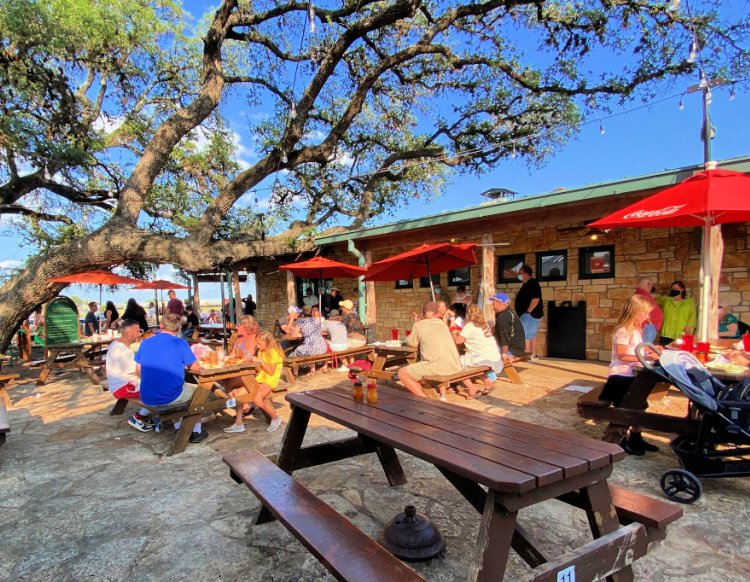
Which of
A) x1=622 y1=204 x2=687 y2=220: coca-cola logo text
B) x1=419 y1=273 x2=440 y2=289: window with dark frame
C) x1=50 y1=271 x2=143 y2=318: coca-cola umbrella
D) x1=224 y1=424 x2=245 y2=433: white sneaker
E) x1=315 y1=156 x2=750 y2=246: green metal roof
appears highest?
x1=315 y1=156 x2=750 y2=246: green metal roof

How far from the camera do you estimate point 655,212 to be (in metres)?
3.63

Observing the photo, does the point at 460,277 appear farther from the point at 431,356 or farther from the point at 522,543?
the point at 522,543

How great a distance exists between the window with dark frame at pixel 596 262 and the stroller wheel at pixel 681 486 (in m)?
5.53

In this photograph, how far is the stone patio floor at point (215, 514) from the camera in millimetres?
2090

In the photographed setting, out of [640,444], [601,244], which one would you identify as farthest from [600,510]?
[601,244]

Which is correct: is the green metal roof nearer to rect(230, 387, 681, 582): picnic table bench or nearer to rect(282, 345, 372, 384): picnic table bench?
rect(282, 345, 372, 384): picnic table bench

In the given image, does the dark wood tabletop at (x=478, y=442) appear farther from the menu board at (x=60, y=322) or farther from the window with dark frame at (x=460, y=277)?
the menu board at (x=60, y=322)

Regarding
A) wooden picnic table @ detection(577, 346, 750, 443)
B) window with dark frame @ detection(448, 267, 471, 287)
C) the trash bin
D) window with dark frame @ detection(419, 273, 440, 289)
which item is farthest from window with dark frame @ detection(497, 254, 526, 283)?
wooden picnic table @ detection(577, 346, 750, 443)

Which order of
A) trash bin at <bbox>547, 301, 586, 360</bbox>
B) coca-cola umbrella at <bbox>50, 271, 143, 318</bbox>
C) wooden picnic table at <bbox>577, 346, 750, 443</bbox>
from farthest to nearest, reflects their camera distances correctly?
coca-cola umbrella at <bbox>50, 271, 143, 318</bbox>
trash bin at <bbox>547, 301, 586, 360</bbox>
wooden picnic table at <bbox>577, 346, 750, 443</bbox>

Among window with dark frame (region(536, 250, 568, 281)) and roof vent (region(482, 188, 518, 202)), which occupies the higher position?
roof vent (region(482, 188, 518, 202))

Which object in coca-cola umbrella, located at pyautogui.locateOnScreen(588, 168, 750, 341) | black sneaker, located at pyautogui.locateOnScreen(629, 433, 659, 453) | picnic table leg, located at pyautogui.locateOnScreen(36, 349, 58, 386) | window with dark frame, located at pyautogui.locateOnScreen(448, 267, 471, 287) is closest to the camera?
coca-cola umbrella, located at pyautogui.locateOnScreen(588, 168, 750, 341)

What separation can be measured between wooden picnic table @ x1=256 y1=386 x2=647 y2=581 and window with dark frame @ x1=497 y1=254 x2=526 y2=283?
7.10 m

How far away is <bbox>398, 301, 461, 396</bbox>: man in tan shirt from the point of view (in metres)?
4.86

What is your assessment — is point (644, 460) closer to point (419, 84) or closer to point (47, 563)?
point (47, 563)
